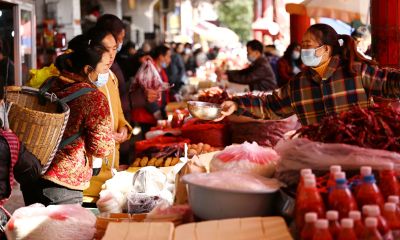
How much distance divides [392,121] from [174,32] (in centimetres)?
4736

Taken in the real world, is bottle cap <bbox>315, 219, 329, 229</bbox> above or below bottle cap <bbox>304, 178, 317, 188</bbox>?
below

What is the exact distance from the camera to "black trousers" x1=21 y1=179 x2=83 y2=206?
4652 mm

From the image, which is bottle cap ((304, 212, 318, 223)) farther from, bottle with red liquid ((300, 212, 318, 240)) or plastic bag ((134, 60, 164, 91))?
plastic bag ((134, 60, 164, 91))

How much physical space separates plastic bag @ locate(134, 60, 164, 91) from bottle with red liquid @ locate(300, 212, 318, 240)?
296 inches

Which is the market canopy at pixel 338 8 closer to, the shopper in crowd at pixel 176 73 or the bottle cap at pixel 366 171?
the shopper in crowd at pixel 176 73

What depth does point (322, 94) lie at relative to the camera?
4.87m

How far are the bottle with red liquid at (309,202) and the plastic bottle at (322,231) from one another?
177 millimetres

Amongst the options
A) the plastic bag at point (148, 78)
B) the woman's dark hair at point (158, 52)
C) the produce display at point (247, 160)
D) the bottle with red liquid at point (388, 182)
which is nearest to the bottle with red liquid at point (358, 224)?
the bottle with red liquid at point (388, 182)

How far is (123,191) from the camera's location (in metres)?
4.87

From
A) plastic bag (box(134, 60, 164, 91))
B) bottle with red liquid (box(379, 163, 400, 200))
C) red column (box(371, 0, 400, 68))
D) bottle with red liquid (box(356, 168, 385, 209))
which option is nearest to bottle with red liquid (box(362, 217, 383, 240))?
bottle with red liquid (box(356, 168, 385, 209))

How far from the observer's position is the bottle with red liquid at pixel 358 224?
249cm

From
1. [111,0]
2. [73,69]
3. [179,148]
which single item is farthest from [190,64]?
[73,69]

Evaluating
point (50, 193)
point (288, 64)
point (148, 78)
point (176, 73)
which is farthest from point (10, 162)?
point (176, 73)

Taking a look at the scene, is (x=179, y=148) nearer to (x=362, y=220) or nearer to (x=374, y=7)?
(x=374, y=7)
